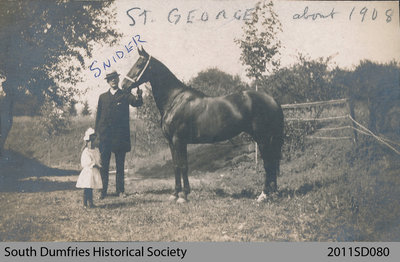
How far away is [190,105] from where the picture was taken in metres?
5.26

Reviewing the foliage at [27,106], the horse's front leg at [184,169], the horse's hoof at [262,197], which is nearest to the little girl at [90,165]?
the horse's front leg at [184,169]

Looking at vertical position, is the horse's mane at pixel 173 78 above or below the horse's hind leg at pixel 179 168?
above

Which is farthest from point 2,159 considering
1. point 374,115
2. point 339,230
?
point 374,115

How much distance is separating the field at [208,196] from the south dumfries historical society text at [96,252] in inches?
6.9

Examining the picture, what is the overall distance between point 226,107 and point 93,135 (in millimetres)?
2285

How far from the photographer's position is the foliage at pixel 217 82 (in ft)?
18.6

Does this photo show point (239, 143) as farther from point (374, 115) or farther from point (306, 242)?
point (374, 115)

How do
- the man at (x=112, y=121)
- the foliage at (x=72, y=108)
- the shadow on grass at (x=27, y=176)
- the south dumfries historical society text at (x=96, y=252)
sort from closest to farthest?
the south dumfries historical society text at (x=96, y=252) → the man at (x=112, y=121) → the shadow on grass at (x=27, y=176) → the foliage at (x=72, y=108)

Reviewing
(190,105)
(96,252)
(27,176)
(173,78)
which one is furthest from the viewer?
(27,176)

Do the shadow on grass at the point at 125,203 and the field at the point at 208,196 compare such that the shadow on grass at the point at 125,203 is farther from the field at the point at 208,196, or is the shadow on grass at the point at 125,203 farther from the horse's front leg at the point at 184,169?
the horse's front leg at the point at 184,169

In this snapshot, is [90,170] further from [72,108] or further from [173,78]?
[173,78]

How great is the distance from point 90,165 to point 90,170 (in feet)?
0.27

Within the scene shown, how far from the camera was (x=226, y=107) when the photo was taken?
5125 millimetres

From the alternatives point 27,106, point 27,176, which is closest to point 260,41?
point 27,106
